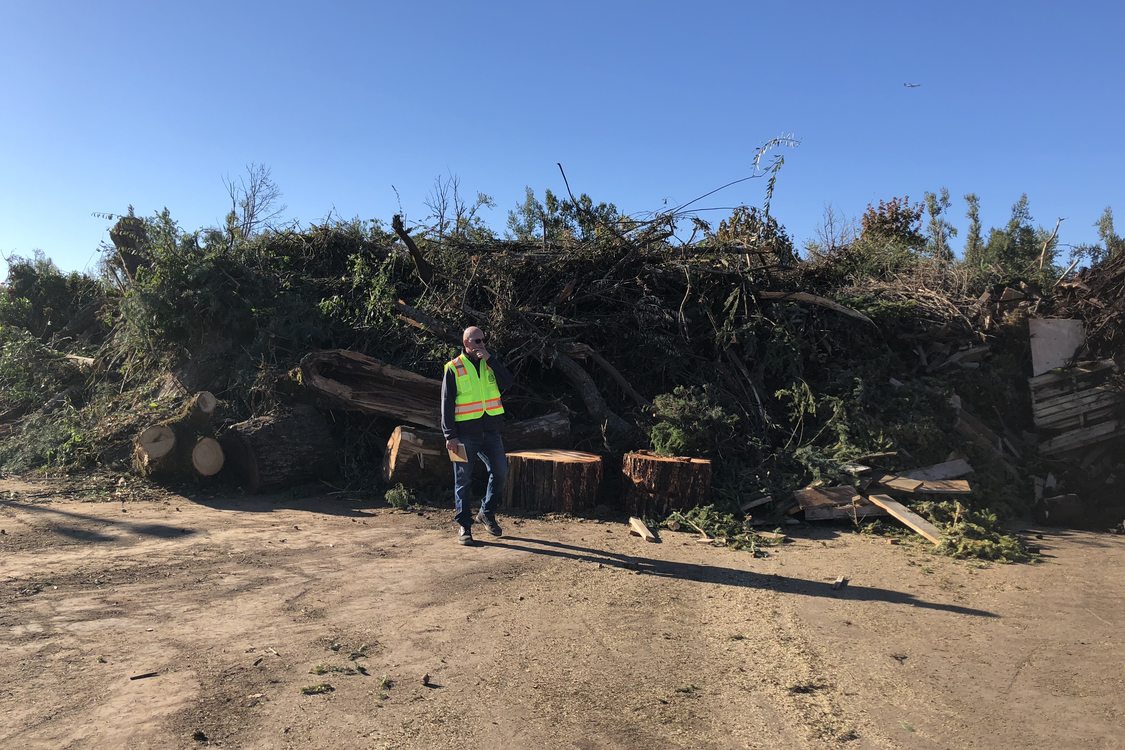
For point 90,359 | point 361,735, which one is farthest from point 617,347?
point 90,359

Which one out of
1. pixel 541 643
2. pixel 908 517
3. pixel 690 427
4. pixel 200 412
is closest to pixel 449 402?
pixel 541 643

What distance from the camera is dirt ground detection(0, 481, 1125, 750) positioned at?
315 cm

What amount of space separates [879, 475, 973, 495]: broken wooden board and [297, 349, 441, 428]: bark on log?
17.2ft

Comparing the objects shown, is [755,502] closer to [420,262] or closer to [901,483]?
[901,483]

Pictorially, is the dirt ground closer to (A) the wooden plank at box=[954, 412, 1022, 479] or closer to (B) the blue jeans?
(B) the blue jeans

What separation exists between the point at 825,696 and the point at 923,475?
4942mm

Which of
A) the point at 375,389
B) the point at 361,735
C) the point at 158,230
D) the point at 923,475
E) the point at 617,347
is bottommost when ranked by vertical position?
the point at 361,735

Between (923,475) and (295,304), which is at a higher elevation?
(295,304)

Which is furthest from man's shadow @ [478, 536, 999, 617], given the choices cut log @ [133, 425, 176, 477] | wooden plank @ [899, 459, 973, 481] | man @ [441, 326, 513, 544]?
cut log @ [133, 425, 176, 477]

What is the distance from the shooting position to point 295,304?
32.4 ft

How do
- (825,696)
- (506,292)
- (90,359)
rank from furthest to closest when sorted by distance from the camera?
(90,359) → (506,292) → (825,696)

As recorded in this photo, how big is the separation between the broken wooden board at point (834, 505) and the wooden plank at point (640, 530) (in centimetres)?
173

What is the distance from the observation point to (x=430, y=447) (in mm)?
7918

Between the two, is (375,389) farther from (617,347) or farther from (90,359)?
(90,359)
